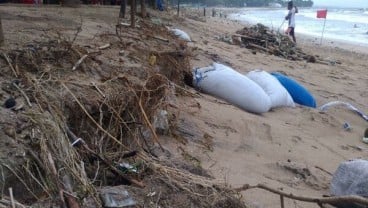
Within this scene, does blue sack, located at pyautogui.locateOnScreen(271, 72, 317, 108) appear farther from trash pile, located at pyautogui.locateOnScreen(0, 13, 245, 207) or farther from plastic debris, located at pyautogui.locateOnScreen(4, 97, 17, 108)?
plastic debris, located at pyautogui.locateOnScreen(4, 97, 17, 108)

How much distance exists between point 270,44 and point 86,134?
9.34 m

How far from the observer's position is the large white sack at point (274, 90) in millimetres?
5277

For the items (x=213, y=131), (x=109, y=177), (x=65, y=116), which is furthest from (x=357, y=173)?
(x=65, y=116)

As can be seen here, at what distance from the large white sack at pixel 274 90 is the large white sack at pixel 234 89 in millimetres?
184

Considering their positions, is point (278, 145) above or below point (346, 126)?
above

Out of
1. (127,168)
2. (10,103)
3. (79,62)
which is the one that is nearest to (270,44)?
(79,62)

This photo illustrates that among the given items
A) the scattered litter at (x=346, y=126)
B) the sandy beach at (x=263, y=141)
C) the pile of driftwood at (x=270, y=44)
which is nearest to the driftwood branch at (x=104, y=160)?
the sandy beach at (x=263, y=141)

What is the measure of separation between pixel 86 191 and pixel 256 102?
3008 millimetres

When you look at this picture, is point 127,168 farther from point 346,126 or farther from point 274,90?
point 346,126

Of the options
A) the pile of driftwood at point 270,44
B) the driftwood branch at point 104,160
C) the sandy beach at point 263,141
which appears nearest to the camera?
the driftwood branch at point 104,160

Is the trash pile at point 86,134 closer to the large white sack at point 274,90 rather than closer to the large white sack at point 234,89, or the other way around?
the large white sack at point 234,89

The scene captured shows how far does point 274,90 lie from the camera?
5312mm

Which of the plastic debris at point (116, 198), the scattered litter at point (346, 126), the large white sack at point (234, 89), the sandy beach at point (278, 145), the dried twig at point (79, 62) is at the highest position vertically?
the dried twig at point (79, 62)

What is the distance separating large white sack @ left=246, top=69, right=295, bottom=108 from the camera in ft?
17.3
